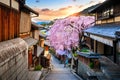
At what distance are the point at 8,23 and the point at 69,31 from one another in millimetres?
30836

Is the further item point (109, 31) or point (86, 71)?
point (86, 71)

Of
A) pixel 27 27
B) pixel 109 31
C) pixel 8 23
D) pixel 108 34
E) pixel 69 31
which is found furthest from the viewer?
pixel 69 31

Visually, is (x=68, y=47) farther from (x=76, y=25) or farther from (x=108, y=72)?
(x=108, y=72)

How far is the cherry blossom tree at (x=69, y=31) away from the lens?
3912 cm

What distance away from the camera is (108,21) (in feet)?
67.7

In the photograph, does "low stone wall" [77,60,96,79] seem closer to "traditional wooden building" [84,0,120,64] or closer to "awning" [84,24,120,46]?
"traditional wooden building" [84,0,120,64]

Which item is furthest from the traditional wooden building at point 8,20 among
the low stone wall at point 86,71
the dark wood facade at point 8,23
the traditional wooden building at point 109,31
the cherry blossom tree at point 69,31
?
the cherry blossom tree at point 69,31

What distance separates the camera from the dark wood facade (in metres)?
10.3

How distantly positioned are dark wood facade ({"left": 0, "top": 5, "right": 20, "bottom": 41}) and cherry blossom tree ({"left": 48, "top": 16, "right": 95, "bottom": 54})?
24.3m

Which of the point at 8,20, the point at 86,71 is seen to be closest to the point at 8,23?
the point at 8,20

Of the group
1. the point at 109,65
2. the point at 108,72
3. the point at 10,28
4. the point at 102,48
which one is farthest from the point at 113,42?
the point at 102,48

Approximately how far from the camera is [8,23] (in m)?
11.5

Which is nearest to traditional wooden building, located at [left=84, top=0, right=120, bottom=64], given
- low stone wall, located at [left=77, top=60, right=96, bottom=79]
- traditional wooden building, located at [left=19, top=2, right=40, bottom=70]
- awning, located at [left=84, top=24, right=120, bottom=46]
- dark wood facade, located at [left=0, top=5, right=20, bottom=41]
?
awning, located at [left=84, top=24, right=120, bottom=46]

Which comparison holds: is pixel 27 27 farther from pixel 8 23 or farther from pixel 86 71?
pixel 8 23
